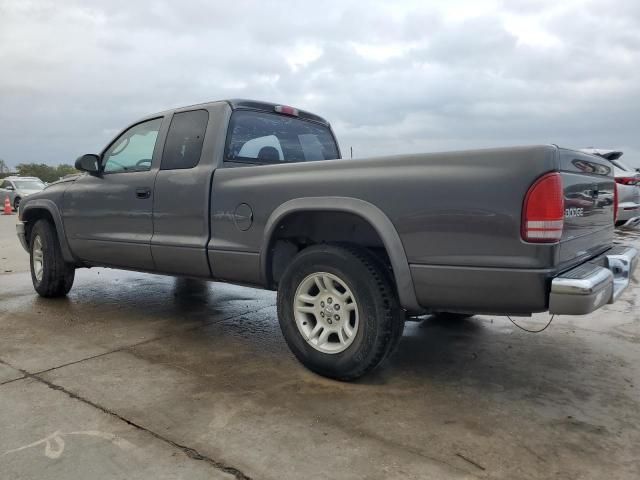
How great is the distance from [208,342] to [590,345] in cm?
291

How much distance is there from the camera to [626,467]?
2.32 m

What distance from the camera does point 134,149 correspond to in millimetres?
4848

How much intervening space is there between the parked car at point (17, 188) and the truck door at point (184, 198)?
20.0m

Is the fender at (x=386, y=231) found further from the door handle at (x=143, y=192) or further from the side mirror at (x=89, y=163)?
the side mirror at (x=89, y=163)

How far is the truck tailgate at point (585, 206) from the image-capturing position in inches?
108

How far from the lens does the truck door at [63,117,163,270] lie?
4496 mm

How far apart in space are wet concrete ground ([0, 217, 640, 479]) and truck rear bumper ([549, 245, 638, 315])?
24.5 inches

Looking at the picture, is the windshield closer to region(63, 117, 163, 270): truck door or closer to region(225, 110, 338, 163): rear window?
region(63, 117, 163, 270): truck door

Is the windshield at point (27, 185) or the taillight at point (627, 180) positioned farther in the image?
the windshield at point (27, 185)

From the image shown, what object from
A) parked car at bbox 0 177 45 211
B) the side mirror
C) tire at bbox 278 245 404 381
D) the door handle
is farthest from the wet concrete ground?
parked car at bbox 0 177 45 211

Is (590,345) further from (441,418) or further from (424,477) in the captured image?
(424,477)

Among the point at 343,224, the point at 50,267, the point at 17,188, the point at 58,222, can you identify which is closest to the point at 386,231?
the point at 343,224

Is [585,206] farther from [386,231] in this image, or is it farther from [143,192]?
[143,192]

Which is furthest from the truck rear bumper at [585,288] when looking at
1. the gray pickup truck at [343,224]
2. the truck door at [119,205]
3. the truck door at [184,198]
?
the truck door at [119,205]
